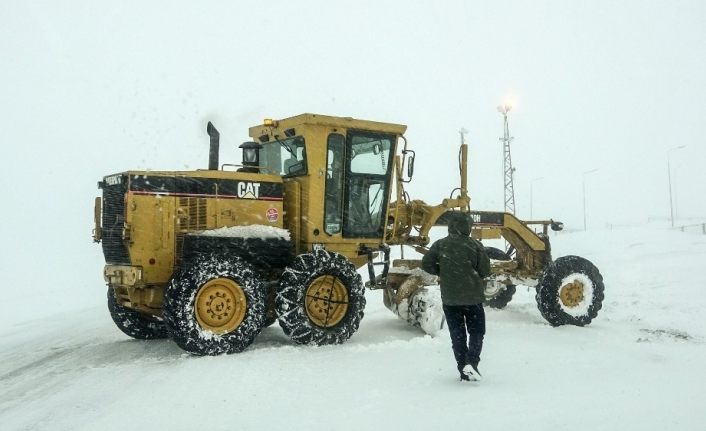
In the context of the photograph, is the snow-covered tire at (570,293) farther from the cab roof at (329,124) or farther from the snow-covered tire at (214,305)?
the snow-covered tire at (214,305)

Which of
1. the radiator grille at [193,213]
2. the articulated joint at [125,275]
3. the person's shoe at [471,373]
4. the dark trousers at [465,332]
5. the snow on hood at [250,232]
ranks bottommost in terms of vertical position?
the person's shoe at [471,373]

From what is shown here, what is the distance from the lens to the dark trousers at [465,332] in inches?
216

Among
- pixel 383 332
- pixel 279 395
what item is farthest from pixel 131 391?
pixel 383 332

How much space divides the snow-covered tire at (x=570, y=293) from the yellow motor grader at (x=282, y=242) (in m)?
0.01

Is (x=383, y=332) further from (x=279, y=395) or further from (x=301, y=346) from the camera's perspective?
(x=279, y=395)

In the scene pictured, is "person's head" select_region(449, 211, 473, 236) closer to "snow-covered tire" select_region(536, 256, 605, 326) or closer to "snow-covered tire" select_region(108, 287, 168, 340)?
"snow-covered tire" select_region(536, 256, 605, 326)

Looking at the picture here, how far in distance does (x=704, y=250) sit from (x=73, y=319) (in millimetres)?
17322

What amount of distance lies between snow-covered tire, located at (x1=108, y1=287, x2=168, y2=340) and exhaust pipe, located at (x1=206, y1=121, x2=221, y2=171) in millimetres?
2167

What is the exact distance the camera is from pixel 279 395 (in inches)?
199

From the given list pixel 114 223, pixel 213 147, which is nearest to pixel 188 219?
pixel 114 223

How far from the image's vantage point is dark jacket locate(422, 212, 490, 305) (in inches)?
217

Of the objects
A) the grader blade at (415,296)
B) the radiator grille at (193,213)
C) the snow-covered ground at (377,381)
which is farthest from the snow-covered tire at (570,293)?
the radiator grille at (193,213)

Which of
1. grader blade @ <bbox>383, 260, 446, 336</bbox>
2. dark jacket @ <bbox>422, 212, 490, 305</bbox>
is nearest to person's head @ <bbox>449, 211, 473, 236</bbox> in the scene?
dark jacket @ <bbox>422, 212, 490, 305</bbox>

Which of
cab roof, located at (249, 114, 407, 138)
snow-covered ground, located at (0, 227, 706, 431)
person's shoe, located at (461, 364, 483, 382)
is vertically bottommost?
snow-covered ground, located at (0, 227, 706, 431)
